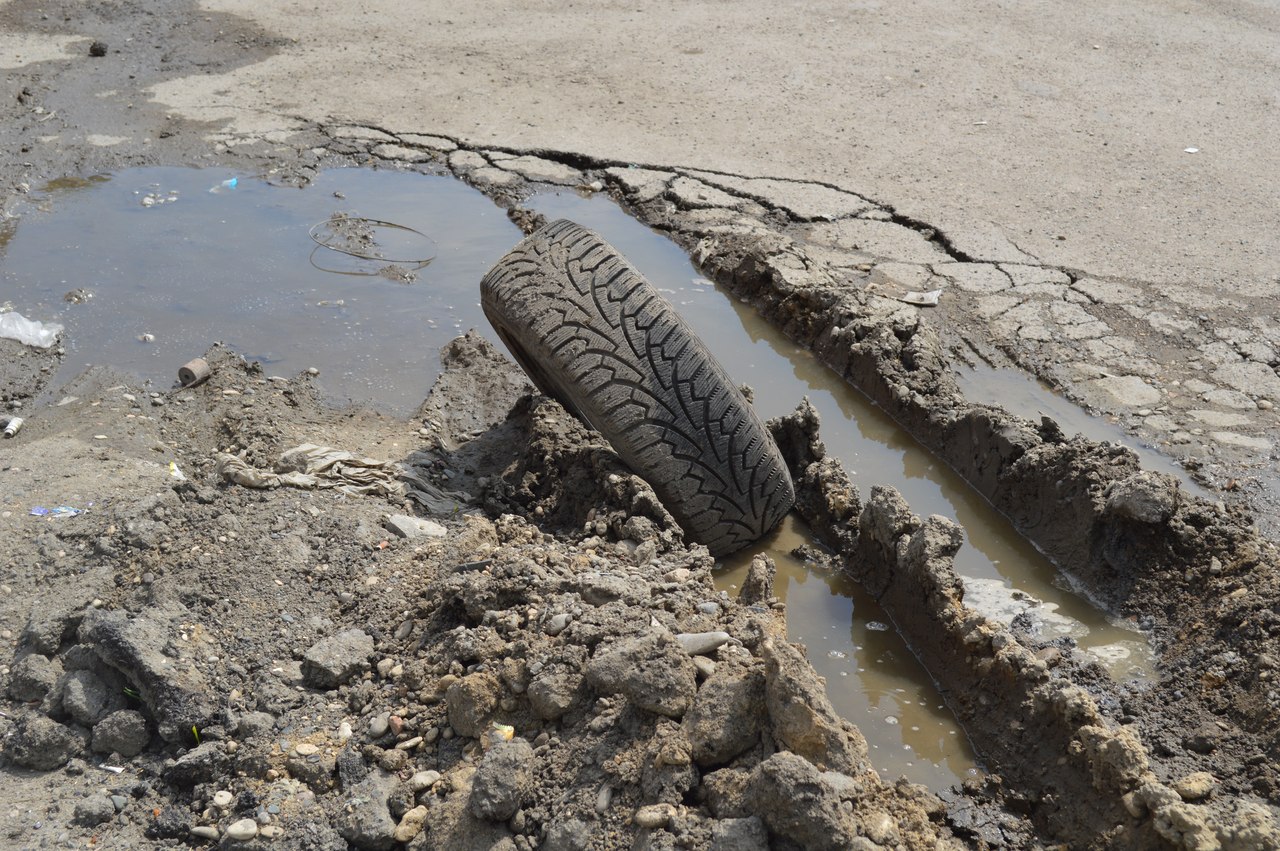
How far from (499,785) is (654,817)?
0.38 m

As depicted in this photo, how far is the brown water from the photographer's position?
365 centimetres

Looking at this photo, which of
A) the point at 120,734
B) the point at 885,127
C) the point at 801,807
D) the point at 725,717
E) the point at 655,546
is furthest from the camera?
the point at 885,127

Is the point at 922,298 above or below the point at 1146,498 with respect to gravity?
below

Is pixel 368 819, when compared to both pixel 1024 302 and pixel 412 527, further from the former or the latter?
pixel 1024 302

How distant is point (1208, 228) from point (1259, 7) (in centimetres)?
599

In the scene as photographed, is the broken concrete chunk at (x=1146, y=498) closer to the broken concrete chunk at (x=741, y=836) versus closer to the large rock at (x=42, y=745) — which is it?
the broken concrete chunk at (x=741, y=836)

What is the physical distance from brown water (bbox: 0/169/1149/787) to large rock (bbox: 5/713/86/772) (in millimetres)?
2202

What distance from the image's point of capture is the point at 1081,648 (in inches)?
143

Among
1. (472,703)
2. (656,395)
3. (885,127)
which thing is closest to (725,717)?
(472,703)

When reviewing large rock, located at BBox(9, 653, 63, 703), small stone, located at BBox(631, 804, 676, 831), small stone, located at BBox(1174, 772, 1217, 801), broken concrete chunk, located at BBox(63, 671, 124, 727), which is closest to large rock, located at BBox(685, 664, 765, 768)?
small stone, located at BBox(631, 804, 676, 831)

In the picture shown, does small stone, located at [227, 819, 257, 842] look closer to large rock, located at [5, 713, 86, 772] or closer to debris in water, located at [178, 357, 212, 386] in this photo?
Answer: large rock, located at [5, 713, 86, 772]

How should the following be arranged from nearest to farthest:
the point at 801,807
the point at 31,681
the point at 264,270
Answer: the point at 801,807, the point at 31,681, the point at 264,270

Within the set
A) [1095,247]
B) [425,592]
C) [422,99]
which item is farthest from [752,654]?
[422,99]

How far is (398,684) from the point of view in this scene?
118 inches
